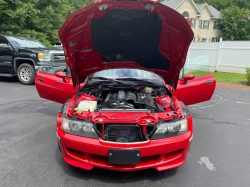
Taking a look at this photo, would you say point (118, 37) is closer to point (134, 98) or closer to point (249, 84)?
point (134, 98)

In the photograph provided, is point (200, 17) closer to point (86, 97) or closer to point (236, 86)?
point (236, 86)

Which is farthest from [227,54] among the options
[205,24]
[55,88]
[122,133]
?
[205,24]

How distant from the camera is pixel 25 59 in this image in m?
7.62

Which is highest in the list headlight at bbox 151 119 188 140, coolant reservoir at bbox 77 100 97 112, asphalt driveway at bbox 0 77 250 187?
coolant reservoir at bbox 77 100 97 112

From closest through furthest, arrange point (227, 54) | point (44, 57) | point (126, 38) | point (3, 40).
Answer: point (126, 38)
point (44, 57)
point (3, 40)
point (227, 54)

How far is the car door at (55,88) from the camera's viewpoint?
4.02 metres

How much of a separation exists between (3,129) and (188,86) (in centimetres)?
377

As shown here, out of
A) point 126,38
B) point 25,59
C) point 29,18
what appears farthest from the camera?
point 29,18

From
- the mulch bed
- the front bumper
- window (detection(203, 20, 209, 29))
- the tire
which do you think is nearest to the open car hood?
the front bumper

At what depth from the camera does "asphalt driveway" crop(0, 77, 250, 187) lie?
2439 millimetres

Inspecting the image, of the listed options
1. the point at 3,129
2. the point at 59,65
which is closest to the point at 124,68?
the point at 3,129

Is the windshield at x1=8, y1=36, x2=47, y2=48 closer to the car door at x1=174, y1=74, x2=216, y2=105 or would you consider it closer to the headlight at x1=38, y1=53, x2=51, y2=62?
the headlight at x1=38, y1=53, x2=51, y2=62

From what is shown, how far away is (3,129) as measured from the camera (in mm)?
3836

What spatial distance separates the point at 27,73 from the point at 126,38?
5780 millimetres
